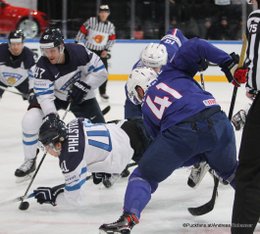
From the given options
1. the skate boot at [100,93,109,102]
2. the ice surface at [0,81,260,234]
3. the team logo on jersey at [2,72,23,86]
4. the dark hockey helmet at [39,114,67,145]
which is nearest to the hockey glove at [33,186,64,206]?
the ice surface at [0,81,260,234]

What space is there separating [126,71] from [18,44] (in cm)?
378

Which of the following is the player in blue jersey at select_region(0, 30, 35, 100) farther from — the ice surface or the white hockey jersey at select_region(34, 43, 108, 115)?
the white hockey jersey at select_region(34, 43, 108, 115)

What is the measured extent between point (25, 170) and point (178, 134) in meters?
1.66

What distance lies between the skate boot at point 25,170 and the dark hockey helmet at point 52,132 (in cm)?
112

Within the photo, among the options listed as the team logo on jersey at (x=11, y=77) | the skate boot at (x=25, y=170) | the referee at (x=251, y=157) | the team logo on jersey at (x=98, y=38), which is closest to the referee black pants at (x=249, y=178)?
the referee at (x=251, y=157)

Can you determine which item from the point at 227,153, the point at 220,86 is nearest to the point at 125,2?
the point at 220,86

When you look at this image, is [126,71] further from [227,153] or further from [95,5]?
[227,153]

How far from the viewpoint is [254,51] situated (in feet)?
7.72

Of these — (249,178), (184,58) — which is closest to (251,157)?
(249,178)

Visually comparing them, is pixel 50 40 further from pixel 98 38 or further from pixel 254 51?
pixel 98 38

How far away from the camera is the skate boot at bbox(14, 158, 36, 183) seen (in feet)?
13.3

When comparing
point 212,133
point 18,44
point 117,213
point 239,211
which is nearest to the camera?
point 239,211

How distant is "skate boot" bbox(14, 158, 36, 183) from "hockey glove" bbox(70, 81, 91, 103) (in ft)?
1.54

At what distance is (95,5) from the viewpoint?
32.1 ft
